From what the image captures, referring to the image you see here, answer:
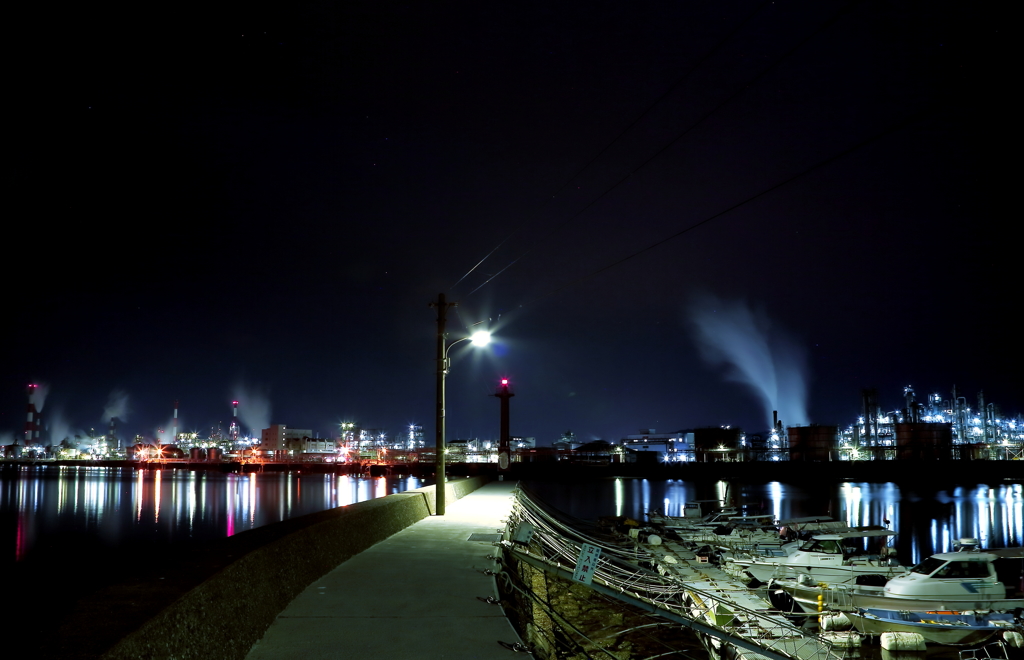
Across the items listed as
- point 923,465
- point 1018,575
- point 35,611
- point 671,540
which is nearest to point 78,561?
point 35,611

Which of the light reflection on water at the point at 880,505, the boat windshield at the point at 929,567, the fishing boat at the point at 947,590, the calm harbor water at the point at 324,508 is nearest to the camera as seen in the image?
the fishing boat at the point at 947,590

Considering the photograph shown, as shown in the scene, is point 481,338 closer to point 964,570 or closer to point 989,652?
point 964,570

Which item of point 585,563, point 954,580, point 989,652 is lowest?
point 989,652

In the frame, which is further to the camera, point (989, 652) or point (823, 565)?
point (823, 565)

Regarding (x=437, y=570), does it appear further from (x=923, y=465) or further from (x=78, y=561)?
(x=923, y=465)

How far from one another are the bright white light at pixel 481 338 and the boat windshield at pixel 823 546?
13.0 meters

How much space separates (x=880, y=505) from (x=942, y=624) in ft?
191

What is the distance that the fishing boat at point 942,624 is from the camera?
1653cm

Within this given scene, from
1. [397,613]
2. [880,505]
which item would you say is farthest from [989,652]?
[880,505]

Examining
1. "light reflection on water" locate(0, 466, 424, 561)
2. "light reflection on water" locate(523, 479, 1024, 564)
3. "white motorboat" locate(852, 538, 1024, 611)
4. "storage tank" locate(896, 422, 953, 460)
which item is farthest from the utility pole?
"storage tank" locate(896, 422, 953, 460)

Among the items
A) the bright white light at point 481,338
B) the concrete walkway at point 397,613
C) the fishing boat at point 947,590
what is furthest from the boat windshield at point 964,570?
the bright white light at point 481,338

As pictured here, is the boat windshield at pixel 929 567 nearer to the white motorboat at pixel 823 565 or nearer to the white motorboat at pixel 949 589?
the white motorboat at pixel 949 589

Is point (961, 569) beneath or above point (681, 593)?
beneath

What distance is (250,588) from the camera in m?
7.98
